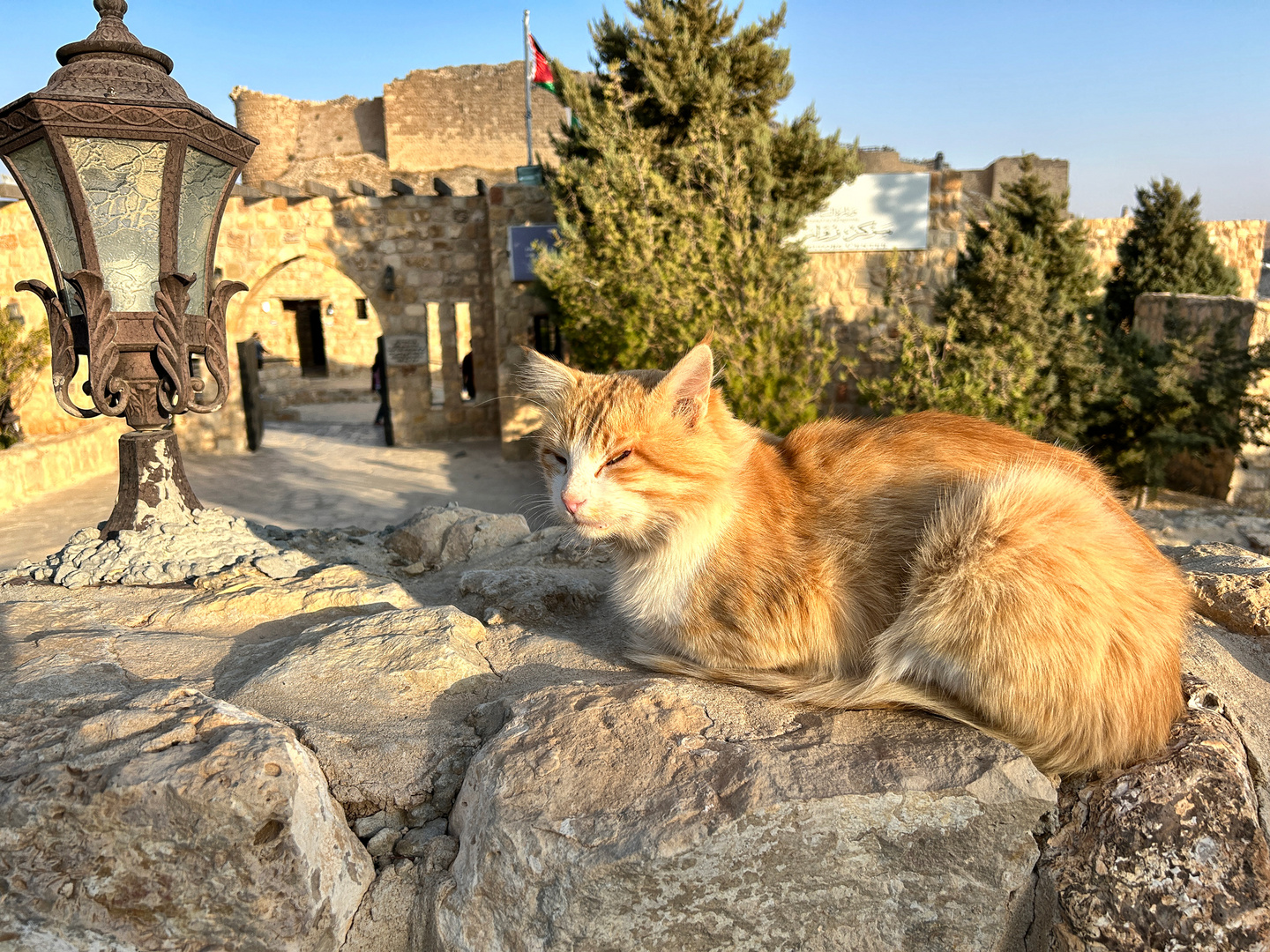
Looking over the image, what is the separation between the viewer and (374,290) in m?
12.1

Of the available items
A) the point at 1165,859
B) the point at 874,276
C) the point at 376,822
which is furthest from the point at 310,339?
the point at 1165,859

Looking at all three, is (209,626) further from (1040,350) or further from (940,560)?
(1040,350)

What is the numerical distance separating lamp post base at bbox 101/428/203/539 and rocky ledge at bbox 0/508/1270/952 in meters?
1.12

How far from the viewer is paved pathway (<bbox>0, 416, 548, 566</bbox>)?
7.55m

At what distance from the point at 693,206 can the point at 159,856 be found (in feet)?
23.2

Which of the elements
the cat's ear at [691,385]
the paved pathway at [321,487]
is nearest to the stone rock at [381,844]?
the cat's ear at [691,385]

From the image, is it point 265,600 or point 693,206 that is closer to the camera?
point 265,600

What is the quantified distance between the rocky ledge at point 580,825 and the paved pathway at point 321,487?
5.04 metres

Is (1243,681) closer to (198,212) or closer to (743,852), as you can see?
(743,852)

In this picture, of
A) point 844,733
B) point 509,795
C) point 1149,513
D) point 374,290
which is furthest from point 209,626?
point 374,290

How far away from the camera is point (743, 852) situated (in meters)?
1.35

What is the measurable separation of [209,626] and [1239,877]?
2.53 m

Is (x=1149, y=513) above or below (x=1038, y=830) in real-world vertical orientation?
below

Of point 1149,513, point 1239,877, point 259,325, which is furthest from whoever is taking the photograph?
point 259,325
